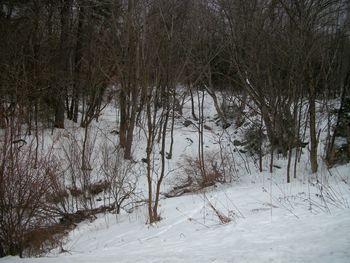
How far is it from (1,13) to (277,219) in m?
15.6

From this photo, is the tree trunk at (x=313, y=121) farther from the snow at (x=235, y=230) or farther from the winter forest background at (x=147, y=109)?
the snow at (x=235, y=230)

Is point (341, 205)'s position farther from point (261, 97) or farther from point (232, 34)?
point (232, 34)

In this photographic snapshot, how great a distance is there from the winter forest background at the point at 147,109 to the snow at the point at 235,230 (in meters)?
0.19

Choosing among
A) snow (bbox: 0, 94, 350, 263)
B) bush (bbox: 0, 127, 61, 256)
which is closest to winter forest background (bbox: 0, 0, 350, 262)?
bush (bbox: 0, 127, 61, 256)

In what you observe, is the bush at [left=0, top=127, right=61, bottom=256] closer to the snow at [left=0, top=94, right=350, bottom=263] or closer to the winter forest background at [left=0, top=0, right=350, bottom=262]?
the winter forest background at [left=0, top=0, right=350, bottom=262]

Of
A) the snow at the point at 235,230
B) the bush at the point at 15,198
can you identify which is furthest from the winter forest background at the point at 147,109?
the snow at the point at 235,230

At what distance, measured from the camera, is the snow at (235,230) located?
4.31m

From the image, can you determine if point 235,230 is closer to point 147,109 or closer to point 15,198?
point 147,109

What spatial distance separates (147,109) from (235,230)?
3068 millimetres

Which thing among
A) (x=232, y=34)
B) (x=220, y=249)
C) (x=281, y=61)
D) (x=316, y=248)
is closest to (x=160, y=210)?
(x=220, y=249)

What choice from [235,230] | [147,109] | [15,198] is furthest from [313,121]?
[15,198]

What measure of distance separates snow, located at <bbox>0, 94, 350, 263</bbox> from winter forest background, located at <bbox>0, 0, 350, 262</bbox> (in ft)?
0.62

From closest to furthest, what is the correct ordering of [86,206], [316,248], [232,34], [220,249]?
[316,248] → [220,249] → [86,206] → [232,34]

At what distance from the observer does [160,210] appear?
9164 millimetres
